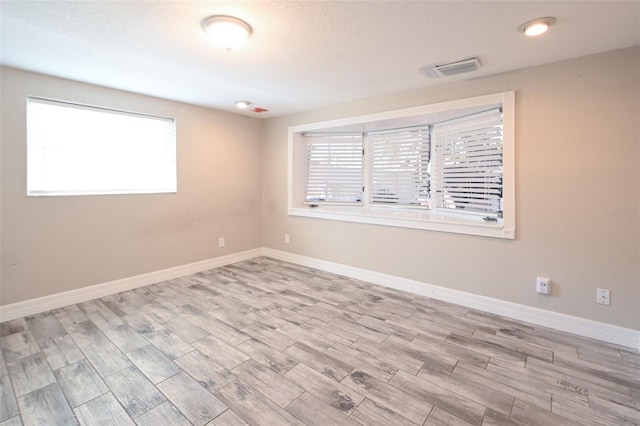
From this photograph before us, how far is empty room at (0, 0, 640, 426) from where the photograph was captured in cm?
177

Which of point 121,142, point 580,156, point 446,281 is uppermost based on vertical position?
point 121,142

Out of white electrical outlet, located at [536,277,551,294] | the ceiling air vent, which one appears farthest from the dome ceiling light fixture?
white electrical outlet, located at [536,277,551,294]

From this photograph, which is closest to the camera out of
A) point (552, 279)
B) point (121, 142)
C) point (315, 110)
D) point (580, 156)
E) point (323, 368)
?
point (323, 368)

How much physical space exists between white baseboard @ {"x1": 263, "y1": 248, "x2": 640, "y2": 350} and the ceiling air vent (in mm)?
2122

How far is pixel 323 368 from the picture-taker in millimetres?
2006

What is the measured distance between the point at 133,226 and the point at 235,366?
2337 mm

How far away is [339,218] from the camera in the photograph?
4.03 metres

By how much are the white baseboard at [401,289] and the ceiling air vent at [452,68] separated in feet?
6.97

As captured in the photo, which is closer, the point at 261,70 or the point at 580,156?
the point at 580,156

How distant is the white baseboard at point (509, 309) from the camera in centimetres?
231

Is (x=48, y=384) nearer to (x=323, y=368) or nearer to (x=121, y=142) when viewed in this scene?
(x=323, y=368)

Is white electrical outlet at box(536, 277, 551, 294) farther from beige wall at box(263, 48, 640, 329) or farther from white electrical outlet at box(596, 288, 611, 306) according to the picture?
white electrical outlet at box(596, 288, 611, 306)

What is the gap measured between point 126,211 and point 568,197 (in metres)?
4.39

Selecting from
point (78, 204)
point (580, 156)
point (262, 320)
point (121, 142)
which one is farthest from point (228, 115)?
point (580, 156)
